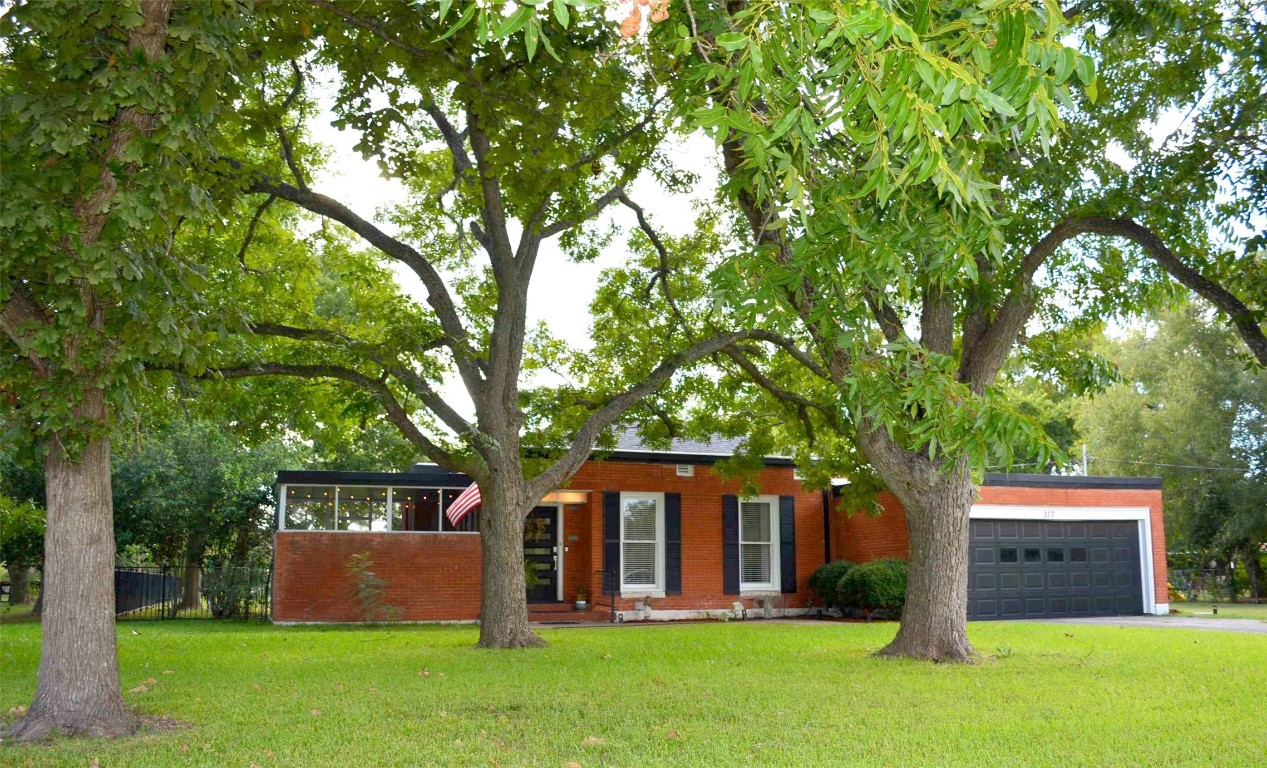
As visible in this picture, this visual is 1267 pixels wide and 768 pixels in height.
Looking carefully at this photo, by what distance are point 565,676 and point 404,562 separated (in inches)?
413

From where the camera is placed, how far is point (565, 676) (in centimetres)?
1023

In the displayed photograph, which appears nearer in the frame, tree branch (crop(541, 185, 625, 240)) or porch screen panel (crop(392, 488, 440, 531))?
tree branch (crop(541, 185, 625, 240))

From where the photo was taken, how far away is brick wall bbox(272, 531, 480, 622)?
19188 millimetres

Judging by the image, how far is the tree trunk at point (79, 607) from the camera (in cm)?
707

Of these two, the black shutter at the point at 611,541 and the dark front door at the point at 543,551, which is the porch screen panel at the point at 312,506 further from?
the black shutter at the point at 611,541

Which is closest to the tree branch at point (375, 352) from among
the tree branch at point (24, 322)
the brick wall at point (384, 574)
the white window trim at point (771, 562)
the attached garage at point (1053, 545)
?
the tree branch at point (24, 322)

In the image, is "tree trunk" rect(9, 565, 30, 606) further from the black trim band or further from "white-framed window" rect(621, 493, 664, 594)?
the black trim band

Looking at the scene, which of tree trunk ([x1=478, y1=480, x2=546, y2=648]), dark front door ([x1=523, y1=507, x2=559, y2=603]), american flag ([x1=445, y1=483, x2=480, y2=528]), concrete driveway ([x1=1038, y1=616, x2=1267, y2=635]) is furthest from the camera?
dark front door ([x1=523, y1=507, x2=559, y2=603])

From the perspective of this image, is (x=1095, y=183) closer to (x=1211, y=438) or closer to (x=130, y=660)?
(x=130, y=660)

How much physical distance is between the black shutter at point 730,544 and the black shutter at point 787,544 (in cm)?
109

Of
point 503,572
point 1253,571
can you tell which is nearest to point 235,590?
point 503,572

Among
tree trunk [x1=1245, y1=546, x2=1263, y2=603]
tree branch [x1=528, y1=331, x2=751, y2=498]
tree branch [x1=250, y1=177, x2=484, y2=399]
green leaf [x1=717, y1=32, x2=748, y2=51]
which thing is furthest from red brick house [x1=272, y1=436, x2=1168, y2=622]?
green leaf [x1=717, y1=32, x2=748, y2=51]

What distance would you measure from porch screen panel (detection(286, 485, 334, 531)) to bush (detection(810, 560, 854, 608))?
1032 centimetres

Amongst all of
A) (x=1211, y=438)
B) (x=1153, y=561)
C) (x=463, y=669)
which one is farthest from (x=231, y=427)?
(x=1211, y=438)
